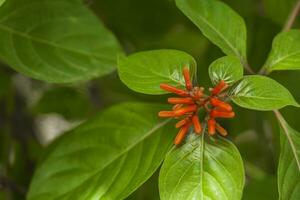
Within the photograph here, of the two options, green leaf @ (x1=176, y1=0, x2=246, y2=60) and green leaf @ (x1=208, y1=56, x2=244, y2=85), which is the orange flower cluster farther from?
green leaf @ (x1=176, y1=0, x2=246, y2=60)

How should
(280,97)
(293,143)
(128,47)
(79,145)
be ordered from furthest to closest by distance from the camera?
(128,47) < (79,145) < (293,143) < (280,97)

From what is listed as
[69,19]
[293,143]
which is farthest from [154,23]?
[293,143]

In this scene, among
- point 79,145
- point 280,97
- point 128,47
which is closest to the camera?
point 280,97

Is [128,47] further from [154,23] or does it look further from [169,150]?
[169,150]

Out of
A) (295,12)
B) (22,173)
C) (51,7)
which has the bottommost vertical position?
(22,173)

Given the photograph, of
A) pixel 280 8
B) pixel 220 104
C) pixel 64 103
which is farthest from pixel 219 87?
pixel 64 103

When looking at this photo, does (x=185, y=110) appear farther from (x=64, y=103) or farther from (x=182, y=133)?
(x=64, y=103)

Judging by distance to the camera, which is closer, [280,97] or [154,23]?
[280,97]

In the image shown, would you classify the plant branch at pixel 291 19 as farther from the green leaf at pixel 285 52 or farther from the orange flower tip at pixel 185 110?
the orange flower tip at pixel 185 110
